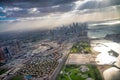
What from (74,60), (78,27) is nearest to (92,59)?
(74,60)

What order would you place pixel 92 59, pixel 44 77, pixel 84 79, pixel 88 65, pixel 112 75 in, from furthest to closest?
pixel 92 59
pixel 88 65
pixel 44 77
pixel 84 79
pixel 112 75

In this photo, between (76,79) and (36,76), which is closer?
(76,79)

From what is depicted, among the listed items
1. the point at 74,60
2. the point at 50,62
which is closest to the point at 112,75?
the point at 74,60

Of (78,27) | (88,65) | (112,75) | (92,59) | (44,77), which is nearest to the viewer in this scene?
(112,75)

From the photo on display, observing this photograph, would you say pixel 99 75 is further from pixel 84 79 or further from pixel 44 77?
pixel 44 77

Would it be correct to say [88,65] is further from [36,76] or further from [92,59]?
[36,76]

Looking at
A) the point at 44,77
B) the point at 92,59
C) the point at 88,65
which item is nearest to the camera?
the point at 44,77

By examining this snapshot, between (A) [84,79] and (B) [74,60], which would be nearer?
(A) [84,79]

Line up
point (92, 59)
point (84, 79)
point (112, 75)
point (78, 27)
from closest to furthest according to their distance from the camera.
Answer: point (112, 75)
point (84, 79)
point (92, 59)
point (78, 27)
